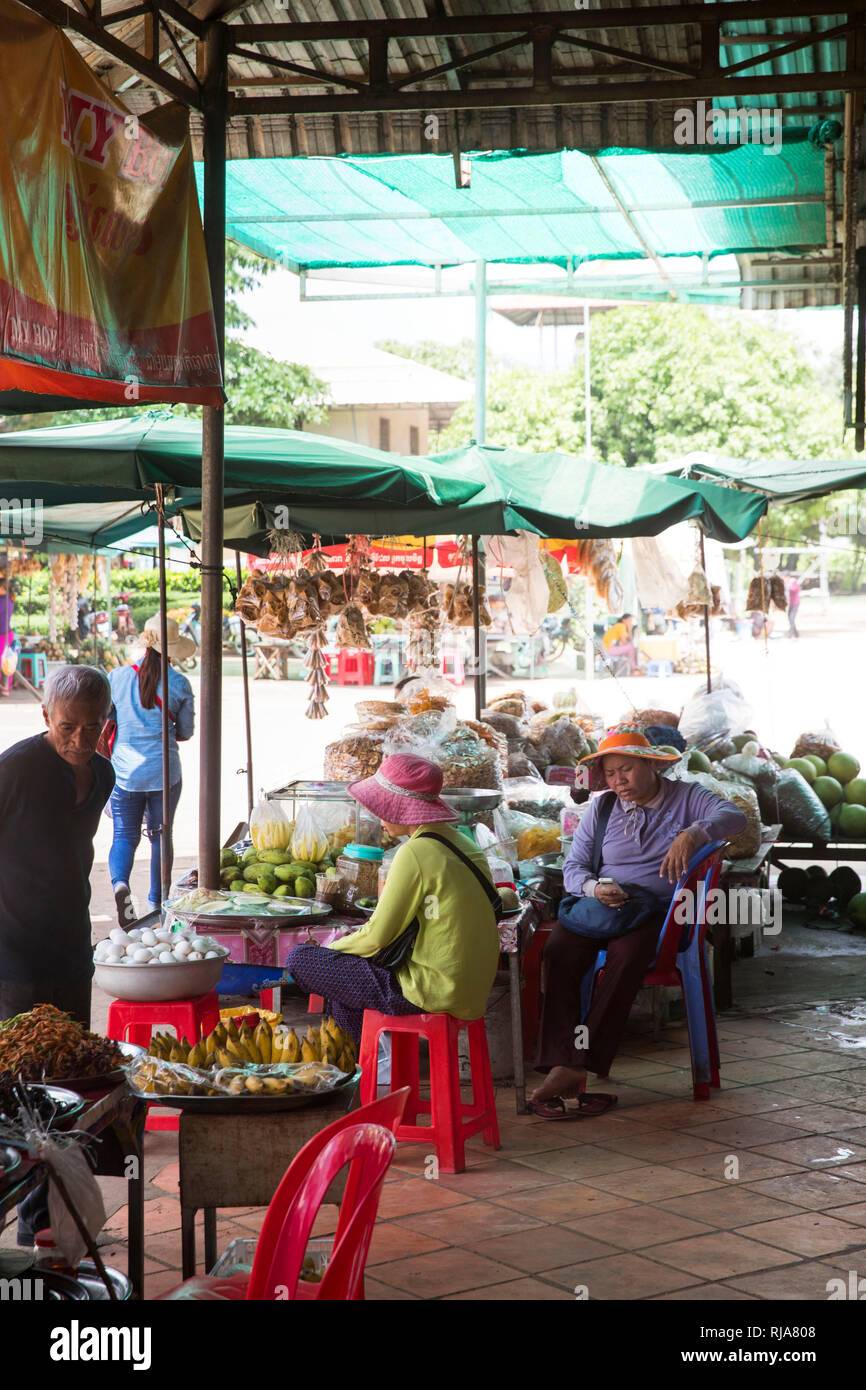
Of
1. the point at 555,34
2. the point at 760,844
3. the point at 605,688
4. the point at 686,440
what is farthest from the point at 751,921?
the point at 686,440

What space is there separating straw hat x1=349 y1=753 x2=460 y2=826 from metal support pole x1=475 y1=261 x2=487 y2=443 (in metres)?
7.45

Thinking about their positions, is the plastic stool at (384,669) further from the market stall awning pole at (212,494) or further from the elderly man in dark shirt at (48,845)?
the elderly man in dark shirt at (48,845)

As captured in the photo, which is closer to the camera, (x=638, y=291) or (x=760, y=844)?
(x=760, y=844)

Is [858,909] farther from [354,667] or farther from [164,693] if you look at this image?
[354,667]

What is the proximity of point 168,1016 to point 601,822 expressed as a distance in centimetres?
220

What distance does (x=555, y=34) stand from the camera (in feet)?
18.8

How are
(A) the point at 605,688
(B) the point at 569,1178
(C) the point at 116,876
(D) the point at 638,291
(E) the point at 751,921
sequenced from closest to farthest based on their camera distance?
1. (B) the point at 569,1178
2. (E) the point at 751,921
3. (C) the point at 116,876
4. (D) the point at 638,291
5. (A) the point at 605,688

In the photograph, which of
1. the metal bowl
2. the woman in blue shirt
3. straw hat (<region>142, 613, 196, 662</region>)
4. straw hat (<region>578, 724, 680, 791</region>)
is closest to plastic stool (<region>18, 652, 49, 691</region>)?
straw hat (<region>142, 613, 196, 662</region>)

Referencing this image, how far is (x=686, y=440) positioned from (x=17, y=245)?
86.6 ft

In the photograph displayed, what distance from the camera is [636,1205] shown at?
4.29 metres

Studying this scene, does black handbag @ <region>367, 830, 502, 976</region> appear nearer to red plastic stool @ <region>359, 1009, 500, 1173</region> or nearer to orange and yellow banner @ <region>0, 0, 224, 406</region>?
red plastic stool @ <region>359, 1009, 500, 1173</region>

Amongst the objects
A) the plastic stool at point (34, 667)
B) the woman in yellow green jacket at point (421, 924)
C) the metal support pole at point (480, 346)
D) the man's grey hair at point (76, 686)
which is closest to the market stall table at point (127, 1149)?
the man's grey hair at point (76, 686)

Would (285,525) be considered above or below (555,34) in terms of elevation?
below
